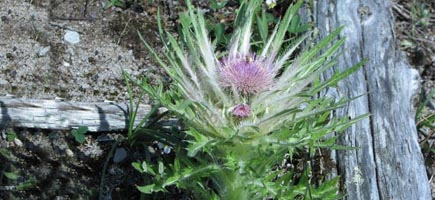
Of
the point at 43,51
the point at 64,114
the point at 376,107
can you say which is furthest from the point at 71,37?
the point at 376,107

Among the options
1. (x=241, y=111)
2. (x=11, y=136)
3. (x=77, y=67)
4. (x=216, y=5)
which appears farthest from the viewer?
(x=216, y=5)

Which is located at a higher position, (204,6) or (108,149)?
(204,6)

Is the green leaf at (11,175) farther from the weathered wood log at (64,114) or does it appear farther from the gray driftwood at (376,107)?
the gray driftwood at (376,107)

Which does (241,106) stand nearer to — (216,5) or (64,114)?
(64,114)

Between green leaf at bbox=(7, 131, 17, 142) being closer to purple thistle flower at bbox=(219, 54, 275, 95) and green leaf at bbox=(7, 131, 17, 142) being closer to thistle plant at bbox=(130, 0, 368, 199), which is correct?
thistle plant at bbox=(130, 0, 368, 199)

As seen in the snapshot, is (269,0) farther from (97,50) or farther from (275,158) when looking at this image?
(275,158)

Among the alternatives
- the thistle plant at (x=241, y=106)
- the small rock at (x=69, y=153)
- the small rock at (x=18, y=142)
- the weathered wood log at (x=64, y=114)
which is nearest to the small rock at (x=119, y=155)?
the weathered wood log at (x=64, y=114)

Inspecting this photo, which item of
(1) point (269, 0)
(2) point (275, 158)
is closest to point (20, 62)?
(1) point (269, 0)
